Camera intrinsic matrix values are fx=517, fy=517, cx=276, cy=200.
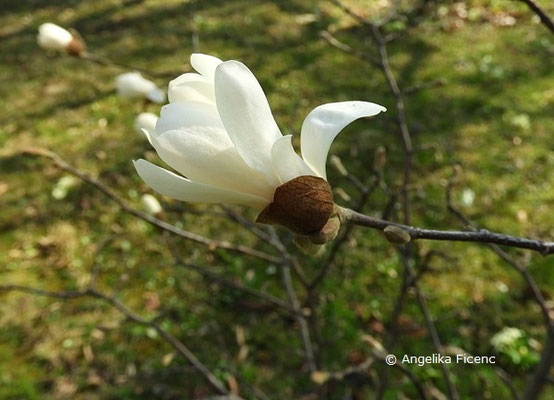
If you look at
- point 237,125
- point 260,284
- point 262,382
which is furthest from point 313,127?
point 260,284

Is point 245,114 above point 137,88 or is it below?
above

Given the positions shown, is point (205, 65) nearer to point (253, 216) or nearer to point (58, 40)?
point (58, 40)

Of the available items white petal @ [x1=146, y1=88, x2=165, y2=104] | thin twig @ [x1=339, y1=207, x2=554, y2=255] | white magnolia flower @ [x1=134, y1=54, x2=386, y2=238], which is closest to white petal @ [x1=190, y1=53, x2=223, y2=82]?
white magnolia flower @ [x1=134, y1=54, x2=386, y2=238]

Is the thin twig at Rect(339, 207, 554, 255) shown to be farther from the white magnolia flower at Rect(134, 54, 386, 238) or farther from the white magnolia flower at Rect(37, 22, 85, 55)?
the white magnolia flower at Rect(37, 22, 85, 55)

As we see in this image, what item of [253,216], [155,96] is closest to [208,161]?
[155,96]

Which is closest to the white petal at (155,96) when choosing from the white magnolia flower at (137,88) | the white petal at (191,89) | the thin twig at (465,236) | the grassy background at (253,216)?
the white magnolia flower at (137,88)

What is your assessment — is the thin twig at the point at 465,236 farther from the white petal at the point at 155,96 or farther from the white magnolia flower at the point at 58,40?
the white magnolia flower at the point at 58,40

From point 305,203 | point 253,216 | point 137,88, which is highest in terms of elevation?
point 305,203
